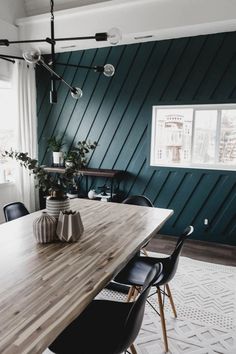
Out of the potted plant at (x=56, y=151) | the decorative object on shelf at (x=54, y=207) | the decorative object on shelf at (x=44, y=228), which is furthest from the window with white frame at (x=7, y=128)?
the decorative object on shelf at (x=44, y=228)

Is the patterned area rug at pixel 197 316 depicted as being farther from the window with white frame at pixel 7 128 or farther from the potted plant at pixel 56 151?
the window with white frame at pixel 7 128

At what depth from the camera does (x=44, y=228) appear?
1791 millimetres

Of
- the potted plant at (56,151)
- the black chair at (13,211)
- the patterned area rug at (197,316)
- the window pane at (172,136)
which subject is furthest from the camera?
the potted plant at (56,151)

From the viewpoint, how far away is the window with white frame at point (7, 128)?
482 centimetres

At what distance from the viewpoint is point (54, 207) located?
6.41 feet

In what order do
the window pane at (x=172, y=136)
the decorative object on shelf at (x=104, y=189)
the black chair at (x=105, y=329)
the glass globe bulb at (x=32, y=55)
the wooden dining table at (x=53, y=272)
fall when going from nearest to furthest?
the wooden dining table at (x=53, y=272) → the black chair at (x=105, y=329) → the glass globe bulb at (x=32, y=55) → the window pane at (x=172, y=136) → the decorative object on shelf at (x=104, y=189)

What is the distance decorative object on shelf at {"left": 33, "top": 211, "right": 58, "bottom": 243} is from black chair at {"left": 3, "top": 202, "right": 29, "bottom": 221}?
96cm

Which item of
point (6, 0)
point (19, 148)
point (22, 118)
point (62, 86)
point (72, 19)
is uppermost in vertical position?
point (6, 0)

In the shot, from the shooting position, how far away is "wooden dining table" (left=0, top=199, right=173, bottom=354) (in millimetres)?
1019

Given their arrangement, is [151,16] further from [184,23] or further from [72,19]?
[72,19]

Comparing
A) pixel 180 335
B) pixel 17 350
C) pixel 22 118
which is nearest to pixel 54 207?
pixel 17 350

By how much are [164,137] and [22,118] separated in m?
2.52

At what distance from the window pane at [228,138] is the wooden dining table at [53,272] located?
86.3 inches

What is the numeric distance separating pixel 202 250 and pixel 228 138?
169 cm
